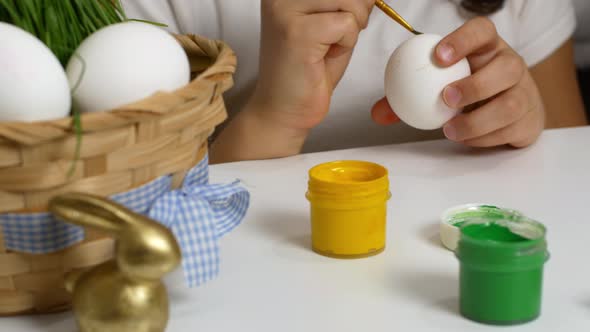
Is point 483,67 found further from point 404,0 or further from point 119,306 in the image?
point 119,306

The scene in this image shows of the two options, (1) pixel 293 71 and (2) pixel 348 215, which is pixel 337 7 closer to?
(1) pixel 293 71

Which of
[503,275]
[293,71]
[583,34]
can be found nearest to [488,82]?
[293,71]

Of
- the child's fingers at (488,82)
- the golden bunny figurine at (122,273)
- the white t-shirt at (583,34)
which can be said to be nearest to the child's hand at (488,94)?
the child's fingers at (488,82)

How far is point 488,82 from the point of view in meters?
0.95

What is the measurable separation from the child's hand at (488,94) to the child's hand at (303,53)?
0.34 feet

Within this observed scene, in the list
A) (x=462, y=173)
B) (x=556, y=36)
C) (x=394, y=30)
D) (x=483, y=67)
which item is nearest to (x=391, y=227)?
(x=462, y=173)

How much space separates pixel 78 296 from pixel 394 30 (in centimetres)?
99

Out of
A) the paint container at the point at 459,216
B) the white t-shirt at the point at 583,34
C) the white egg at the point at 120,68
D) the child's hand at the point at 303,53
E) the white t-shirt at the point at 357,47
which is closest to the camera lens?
the white egg at the point at 120,68

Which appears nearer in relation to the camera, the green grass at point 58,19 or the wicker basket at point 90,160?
the wicker basket at point 90,160

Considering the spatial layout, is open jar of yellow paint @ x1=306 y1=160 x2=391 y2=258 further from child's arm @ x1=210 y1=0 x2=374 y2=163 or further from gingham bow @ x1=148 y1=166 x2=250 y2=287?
child's arm @ x1=210 y1=0 x2=374 y2=163

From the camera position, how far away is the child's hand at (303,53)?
3.24ft

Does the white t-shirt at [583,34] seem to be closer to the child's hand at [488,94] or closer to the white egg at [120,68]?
the child's hand at [488,94]

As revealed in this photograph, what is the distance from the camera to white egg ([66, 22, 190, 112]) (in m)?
0.59

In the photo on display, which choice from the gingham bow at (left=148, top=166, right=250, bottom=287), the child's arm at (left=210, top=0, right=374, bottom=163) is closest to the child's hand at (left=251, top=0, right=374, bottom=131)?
the child's arm at (left=210, top=0, right=374, bottom=163)
